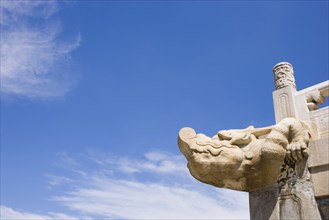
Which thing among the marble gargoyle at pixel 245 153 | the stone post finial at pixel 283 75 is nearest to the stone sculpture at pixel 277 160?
the marble gargoyle at pixel 245 153

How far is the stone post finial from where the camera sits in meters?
6.23

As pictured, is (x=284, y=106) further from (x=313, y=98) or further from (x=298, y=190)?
(x=298, y=190)

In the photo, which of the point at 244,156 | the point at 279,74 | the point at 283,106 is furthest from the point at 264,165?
the point at 279,74

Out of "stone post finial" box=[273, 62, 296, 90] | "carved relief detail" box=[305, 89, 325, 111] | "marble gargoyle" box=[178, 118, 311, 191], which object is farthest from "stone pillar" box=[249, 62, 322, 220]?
"stone post finial" box=[273, 62, 296, 90]

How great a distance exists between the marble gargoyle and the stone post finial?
3.25 ft

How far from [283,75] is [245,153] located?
179 cm

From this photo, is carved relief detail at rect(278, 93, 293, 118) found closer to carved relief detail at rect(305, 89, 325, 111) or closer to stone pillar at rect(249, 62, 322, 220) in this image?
stone pillar at rect(249, 62, 322, 220)

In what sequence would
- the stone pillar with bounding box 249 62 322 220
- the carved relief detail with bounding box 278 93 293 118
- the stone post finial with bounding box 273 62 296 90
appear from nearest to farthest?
the stone pillar with bounding box 249 62 322 220 → the carved relief detail with bounding box 278 93 293 118 → the stone post finial with bounding box 273 62 296 90

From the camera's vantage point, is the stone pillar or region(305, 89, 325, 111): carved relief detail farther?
region(305, 89, 325, 111): carved relief detail

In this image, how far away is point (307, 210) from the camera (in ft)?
16.4

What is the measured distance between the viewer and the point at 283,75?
6312mm

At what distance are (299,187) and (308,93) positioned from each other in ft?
5.35

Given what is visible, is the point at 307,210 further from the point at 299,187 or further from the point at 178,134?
the point at 178,134

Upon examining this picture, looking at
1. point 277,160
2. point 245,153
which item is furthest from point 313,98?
point 245,153
